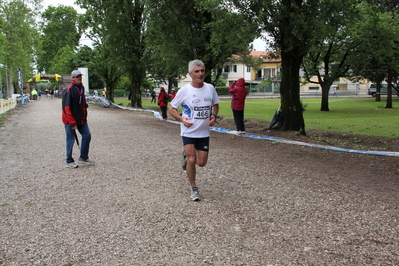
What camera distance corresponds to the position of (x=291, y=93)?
1340cm

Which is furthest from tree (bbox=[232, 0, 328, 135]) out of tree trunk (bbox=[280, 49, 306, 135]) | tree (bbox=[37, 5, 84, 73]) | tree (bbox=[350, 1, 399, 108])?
tree (bbox=[37, 5, 84, 73])

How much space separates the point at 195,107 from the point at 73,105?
3.25 meters

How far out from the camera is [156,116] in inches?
887

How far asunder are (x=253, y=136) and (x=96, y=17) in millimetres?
23190

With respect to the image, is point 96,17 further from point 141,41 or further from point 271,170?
point 271,170

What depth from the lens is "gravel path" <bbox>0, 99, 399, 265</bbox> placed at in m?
3.74

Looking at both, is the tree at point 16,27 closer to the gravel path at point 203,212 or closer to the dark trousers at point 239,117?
the dark trousers at point 239,117

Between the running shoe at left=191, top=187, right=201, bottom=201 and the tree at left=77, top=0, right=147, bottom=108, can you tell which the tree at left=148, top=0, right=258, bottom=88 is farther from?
the running shoe at left=191, top=187, right=201, bottom=201

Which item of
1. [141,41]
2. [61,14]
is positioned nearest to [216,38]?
[141,41]

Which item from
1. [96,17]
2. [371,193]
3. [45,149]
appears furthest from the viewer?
[96,17]

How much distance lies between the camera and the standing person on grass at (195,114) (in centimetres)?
529

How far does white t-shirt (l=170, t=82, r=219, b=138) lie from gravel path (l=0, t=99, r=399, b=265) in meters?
0.93

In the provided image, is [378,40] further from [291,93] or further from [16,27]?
[16,27]

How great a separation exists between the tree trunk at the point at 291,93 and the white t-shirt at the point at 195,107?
8285 millimetres
